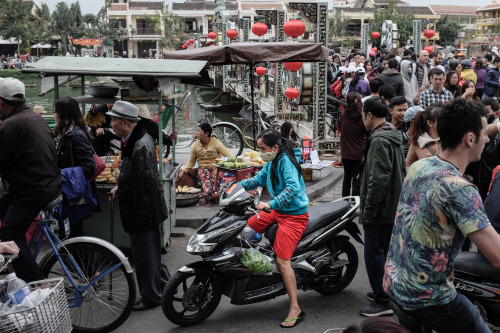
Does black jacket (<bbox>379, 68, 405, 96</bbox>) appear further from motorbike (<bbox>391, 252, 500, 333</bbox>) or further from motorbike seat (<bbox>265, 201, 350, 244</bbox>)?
motorbike (<bbox>391, 252, 500, 333</bbox>)

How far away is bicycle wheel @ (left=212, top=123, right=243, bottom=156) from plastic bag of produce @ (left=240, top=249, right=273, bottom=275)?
7940 millimetres

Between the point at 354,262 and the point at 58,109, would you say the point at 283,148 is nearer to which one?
the point at 354,262

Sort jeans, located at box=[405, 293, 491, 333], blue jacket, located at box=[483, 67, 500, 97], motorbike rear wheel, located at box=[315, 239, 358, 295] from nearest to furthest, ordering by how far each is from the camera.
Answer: jeans, located at box=[405, 293, 491, 333], motorbike rear wheel, located at box=[315, 239, 358, 295], blue jacket, located at box=[483, 67, 500, 97]

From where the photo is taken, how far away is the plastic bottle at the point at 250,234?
173 inches

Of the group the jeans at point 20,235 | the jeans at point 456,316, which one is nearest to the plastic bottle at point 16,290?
the jeans at point 20,235

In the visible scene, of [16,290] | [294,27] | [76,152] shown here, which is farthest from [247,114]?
[16,290]

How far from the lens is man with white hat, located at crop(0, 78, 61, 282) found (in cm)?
378

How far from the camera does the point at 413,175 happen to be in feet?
8.10

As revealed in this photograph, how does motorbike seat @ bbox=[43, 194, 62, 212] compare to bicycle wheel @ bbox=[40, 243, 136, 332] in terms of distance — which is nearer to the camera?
motorbike seat @ bbox=[43, 194, 62, 212]

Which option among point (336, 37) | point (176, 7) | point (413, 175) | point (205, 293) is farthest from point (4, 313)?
point (176, 7)

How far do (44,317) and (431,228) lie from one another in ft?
6.85

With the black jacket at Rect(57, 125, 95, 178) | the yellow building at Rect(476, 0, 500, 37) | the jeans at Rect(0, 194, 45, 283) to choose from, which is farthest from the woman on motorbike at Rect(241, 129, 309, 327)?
the yellow building at Rect(476, 0, 500, 37)

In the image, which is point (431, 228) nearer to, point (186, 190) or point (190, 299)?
point (190, 299)

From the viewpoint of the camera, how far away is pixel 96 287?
165 inches
